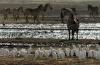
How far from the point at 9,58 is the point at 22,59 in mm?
655

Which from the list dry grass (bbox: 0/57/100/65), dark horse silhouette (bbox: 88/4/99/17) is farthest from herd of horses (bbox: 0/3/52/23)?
dry grass (bbox: 0/57/100/65)

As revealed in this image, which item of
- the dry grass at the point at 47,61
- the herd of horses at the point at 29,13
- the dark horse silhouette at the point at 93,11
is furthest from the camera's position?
the dark horse silhouette at the point at 93,11

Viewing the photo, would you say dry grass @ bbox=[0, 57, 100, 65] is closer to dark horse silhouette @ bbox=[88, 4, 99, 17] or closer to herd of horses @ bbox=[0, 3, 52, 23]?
herd of horses @ bbox=[0, 3, 52, 23]

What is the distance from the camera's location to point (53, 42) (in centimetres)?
2831

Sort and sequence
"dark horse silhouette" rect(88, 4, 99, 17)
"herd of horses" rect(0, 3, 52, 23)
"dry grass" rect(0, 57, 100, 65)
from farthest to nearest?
"dark horse silhouette" rect(88, 4, 99, 17)
"herd of horses" rect(0, 3, 52, 23)
"dry grass" rect(0, 57, 100, 65)

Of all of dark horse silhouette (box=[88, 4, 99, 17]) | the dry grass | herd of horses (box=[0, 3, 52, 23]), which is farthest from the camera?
dark horse silhouette (box=[88, 4, 99, 17])

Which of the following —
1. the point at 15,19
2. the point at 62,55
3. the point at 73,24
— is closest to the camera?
the point at 62,55

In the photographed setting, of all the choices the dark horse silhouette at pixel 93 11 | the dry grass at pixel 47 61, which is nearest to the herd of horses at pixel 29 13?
the dark horse silhouette at pixel 93 11

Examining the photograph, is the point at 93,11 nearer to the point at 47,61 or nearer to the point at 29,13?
the point at 29,13

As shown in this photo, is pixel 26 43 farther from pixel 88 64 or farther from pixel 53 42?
pixel 88 64

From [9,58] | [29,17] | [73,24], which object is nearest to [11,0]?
[29,17]

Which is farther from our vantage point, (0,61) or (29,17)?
(29,17)

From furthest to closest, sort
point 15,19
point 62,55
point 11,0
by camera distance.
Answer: point 11,0 < point 15,19 < point 62,55

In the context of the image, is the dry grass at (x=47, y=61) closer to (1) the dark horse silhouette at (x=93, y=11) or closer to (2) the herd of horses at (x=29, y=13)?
(2) the herd of horses at (x=29, y=13)
